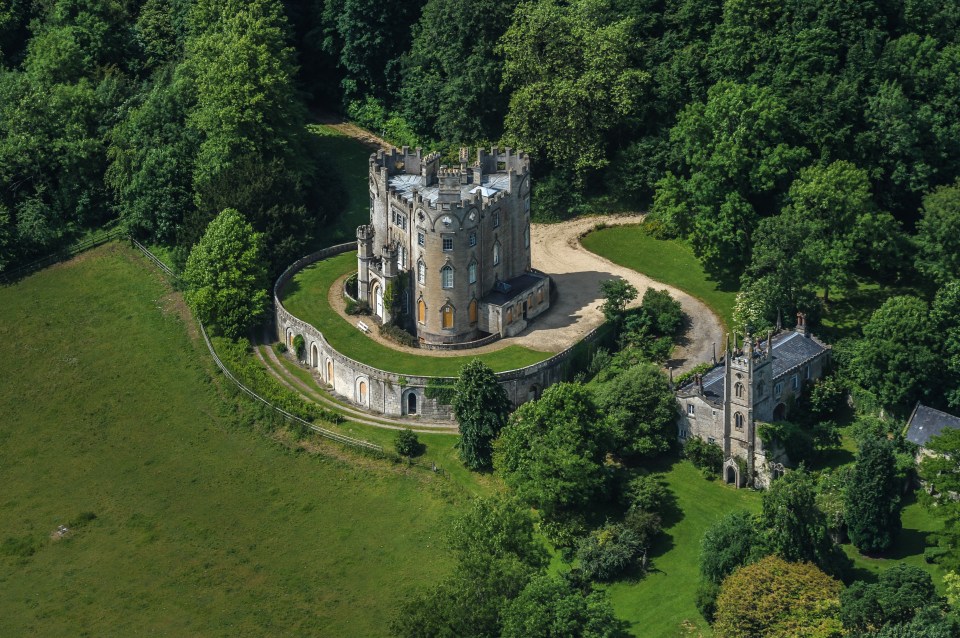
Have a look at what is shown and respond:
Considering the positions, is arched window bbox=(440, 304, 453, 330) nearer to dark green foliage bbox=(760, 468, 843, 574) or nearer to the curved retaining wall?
the curved retaining wall

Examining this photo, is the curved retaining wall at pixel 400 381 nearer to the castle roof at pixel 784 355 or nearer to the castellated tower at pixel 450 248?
the castellated tower at pixel 450 248

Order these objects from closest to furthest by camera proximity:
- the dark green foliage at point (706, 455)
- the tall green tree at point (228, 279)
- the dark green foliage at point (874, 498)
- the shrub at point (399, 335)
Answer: the dark green foliage at point (874, 498) → the dark green foliage at point (706, 455) → the shrub at point (399, 335) → the tall green tree at point (228, 279)

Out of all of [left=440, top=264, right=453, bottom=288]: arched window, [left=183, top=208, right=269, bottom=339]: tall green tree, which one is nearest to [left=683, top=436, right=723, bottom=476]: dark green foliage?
[left=440, top=264, right=453, bottom=288]: arched window

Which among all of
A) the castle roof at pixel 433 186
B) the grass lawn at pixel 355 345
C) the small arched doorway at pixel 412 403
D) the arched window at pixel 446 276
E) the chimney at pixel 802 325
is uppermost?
the castle roof at pixel 433 186

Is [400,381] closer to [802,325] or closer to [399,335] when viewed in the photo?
[399,335]

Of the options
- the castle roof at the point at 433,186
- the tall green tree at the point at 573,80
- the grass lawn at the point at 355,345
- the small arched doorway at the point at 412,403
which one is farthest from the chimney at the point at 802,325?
the tall green tree at the point at 573,80

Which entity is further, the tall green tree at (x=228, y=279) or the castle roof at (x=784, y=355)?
the tall green tree at (x=228, y=279)

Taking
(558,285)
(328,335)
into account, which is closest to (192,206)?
(328,335)

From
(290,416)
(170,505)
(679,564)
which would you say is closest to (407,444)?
(290,416)
